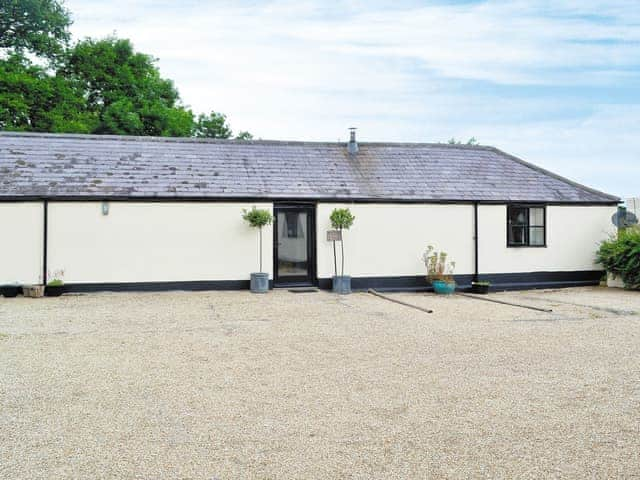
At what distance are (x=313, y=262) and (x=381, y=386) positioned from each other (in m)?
8.95

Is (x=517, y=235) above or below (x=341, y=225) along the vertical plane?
below

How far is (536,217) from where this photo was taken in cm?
1570

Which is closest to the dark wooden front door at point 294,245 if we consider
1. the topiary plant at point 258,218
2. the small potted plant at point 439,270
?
the topiary plant at point 258,218

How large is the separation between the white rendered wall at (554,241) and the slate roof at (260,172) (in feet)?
1.29

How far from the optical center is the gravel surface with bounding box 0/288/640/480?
373 cm

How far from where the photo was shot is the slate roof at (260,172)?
13.5 metres

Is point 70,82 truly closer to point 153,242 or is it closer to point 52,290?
point 153,242

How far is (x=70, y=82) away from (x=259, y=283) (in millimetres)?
21107

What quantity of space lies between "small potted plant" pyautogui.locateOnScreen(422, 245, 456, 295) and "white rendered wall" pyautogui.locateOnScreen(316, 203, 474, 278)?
0.17 meters

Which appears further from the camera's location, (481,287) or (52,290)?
(481,287)

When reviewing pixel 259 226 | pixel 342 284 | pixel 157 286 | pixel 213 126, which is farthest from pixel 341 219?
pixel 213 126

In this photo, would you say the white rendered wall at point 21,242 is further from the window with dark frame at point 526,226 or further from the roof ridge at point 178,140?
the window with dark frame at point 526,226

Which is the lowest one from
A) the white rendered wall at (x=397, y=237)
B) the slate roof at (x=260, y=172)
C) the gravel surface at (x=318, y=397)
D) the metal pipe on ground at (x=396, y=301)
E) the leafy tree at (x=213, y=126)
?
the gravel surface at (x=318, y=397)

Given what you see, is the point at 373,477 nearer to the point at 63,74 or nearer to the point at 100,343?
the point at 100,343
